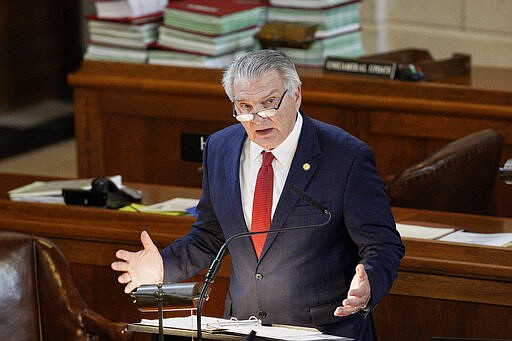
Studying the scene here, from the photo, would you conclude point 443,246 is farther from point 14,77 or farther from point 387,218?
point 14,77

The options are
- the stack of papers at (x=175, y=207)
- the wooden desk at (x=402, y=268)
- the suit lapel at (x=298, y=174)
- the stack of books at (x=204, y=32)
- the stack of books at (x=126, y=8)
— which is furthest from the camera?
the stack of books at (x=126, y=8)

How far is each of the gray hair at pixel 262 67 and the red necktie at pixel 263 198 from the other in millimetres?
249

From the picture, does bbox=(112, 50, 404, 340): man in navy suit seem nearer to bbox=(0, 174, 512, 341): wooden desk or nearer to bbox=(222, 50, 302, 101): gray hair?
bbox=(222, 50, 302, 101): gray hair

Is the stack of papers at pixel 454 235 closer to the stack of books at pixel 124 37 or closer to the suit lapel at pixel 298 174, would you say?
the suit lapel at pixel 298 174

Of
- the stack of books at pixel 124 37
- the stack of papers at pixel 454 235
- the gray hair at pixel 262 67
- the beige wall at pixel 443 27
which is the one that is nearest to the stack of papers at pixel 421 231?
the stack of papers at pixel 454 235

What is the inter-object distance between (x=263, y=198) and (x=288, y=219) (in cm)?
10

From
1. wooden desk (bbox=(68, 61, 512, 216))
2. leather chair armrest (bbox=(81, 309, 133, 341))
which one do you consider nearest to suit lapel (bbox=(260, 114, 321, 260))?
leather chair armrest (bbox=(81, 309, 133, 341))

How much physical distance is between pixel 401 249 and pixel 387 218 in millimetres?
92

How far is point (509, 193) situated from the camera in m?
5.20

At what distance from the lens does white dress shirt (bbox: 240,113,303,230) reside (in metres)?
3.23

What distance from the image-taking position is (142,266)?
124 inches

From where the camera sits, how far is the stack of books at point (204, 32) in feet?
19.4

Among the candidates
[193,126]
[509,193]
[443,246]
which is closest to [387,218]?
[443,246]

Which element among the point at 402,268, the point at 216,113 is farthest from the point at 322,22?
the point at 402,268
